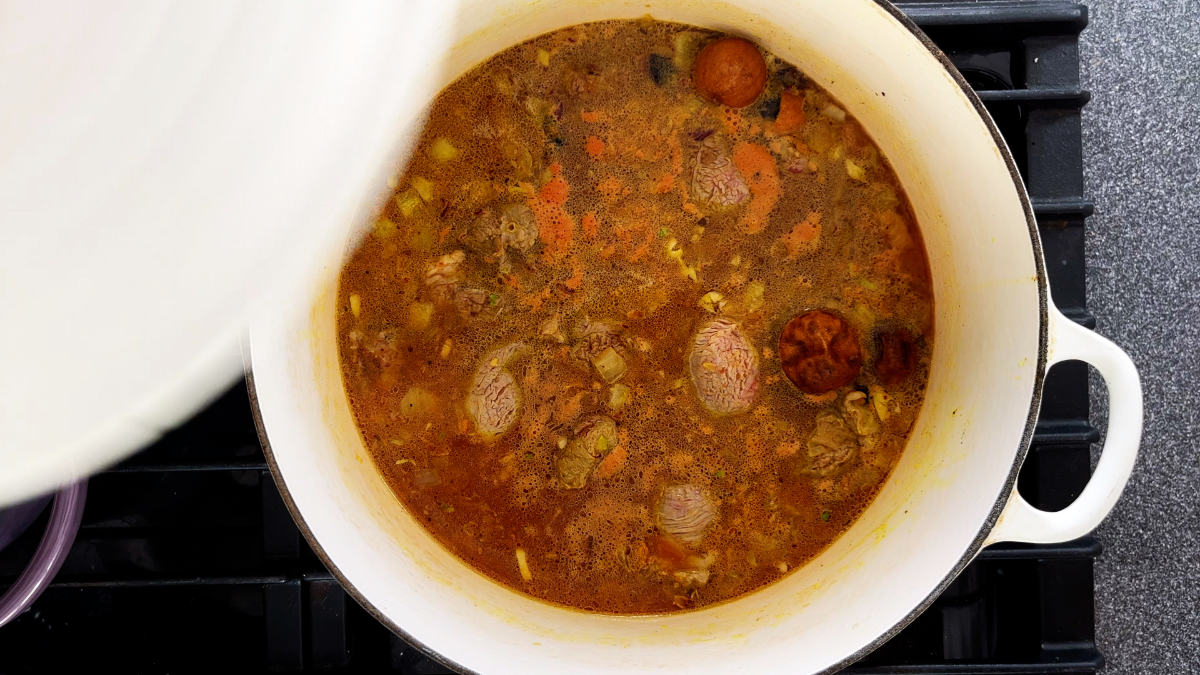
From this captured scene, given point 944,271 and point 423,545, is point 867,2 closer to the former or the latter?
point 944,271

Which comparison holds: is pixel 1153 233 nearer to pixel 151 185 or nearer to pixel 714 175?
pixel 714 175

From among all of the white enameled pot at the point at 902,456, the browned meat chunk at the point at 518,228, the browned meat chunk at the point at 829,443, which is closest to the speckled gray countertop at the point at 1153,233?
the white enameled pot at the point at 902,456

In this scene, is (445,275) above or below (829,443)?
above

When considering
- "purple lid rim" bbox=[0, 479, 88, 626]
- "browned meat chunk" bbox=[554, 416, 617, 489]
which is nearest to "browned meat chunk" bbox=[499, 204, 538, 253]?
"browned meat chunk" bbox=[554, 416, 617, 489]

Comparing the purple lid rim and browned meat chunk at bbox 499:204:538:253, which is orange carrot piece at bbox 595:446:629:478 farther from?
the purple lid rim

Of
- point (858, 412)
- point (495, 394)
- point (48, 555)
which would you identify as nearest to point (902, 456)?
point (858, 412)

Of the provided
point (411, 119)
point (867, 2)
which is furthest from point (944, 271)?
point (411, 119)
